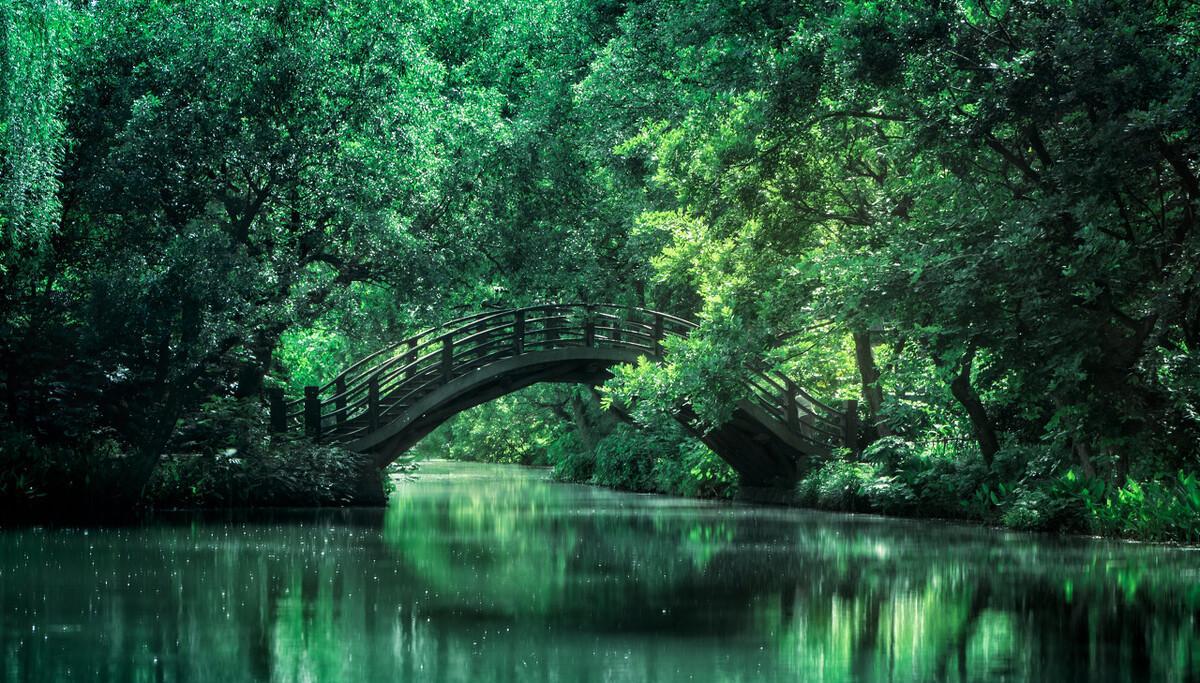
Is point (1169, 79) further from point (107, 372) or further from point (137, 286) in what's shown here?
point (107, 372)

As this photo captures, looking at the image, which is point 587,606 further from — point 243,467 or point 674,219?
point 674,219

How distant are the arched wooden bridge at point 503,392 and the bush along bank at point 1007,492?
1104 millimetres

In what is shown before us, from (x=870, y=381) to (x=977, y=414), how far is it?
4.99 metres

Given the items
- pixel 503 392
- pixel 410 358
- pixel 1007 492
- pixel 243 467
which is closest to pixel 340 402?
pixel 410 358

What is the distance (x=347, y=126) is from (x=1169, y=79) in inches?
646

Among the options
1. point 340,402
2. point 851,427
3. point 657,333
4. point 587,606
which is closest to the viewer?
point 587,606

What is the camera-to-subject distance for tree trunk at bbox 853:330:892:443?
26.9 metres

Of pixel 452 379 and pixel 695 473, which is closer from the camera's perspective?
pixel 452 379

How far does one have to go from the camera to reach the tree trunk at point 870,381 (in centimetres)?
2691

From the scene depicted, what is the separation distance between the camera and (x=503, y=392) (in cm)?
2877

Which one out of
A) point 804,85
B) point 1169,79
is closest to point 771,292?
point 804,85

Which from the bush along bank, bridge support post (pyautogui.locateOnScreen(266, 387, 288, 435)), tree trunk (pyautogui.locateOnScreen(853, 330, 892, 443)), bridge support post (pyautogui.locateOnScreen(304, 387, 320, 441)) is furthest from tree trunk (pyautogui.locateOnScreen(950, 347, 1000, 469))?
bridge support post (pyautogui.locateOnScreen(266, 387, 288, 435))

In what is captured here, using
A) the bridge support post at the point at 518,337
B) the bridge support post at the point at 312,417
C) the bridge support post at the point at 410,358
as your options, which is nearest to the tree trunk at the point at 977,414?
the bridge support post at the point at 518,337

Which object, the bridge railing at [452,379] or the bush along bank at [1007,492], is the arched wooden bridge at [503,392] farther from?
the bush along bank at [1007,492]
